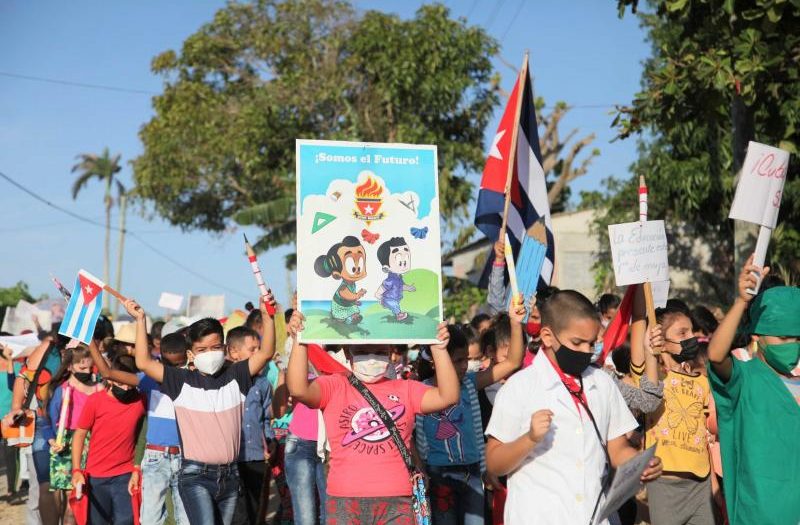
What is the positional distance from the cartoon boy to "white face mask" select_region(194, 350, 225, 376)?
1974mm

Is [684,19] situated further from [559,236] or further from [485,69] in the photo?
[559,236]

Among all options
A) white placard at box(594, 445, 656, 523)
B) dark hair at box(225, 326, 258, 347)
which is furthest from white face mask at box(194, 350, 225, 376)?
white placard at box(594, 445, 656, 523)

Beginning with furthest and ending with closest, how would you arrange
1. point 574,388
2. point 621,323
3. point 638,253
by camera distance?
point 621,323
point 638,253
point 574,388

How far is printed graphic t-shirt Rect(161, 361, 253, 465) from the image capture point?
648 cm

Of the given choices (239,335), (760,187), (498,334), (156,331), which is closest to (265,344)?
(498,334)

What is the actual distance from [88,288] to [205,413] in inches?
54.4

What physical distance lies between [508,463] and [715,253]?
2653cm

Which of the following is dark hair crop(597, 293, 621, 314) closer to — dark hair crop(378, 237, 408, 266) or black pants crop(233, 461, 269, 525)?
black pants crop(233, 461, 269, 525)

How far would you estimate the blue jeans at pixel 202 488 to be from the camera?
645 centimetres

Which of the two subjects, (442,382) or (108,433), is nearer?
(442,382)

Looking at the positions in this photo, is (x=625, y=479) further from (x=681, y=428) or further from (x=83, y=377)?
(x=83, y=377)

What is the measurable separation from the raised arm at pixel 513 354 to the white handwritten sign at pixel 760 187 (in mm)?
1269

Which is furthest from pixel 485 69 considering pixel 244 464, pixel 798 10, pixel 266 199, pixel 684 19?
pixel 244 464

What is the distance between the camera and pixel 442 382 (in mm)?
4988
